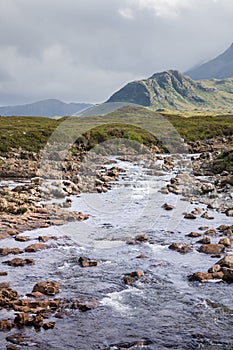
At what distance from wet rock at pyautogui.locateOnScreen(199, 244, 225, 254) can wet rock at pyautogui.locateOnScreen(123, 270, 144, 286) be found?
186 inches

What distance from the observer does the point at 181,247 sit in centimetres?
2241

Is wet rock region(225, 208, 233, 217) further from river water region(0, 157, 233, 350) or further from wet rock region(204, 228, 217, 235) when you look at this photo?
wet rock region(204, 228, 217, 235)

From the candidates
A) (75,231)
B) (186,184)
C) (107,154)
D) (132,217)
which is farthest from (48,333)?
(107,154)

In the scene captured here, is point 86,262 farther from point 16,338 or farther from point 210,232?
point 210,232

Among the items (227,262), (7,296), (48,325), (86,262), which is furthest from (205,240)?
(48,325)

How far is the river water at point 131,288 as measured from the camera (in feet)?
43.3

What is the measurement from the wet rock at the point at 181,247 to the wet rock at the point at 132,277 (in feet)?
13.3

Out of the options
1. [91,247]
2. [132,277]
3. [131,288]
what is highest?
[91,247]

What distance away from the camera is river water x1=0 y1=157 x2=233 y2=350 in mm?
13188

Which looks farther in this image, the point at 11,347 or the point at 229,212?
the point at 229,212

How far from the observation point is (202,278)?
1788cm

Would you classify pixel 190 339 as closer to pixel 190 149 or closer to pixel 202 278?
pixel 202 278

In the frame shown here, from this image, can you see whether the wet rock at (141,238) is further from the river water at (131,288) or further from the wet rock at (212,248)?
the wet rock at (212,248)

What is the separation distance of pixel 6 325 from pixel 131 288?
5642 millimetres
